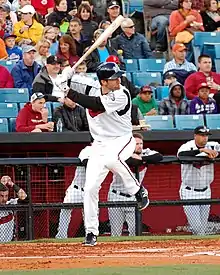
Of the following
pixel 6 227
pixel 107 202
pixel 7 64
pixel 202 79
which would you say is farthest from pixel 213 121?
pixel 6 227

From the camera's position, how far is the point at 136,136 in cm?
1155

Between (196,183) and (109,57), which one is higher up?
(109,57)

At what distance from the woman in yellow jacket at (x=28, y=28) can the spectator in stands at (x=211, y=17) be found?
3.26 m

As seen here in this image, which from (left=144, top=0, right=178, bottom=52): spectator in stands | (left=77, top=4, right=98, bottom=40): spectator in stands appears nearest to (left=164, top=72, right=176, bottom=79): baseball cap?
(left=77, top=4, right=98, bottom=40): spectator in stands

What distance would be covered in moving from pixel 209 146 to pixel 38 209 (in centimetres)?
245

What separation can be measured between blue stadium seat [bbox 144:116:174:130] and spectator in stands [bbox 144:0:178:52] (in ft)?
11.8

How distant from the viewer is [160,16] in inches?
620

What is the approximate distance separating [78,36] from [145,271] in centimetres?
788

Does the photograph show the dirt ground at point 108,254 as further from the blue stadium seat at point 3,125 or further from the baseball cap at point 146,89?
the baseball cap at point 146,89

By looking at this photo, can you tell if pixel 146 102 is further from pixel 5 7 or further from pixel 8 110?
pixel 5 7

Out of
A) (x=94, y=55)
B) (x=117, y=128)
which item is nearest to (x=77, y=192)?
(x=117, y=128)

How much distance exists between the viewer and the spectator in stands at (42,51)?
44.1 ft

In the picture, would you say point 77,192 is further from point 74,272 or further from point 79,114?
point 74,272

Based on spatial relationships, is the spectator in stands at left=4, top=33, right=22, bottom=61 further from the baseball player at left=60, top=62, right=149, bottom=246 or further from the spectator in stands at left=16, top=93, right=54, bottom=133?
the baseball player at left=60, top=62, right=149, bottom=246
